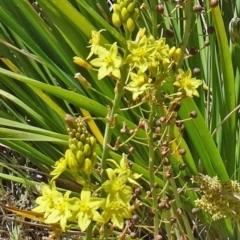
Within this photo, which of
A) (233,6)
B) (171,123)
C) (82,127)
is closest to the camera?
(82,127)

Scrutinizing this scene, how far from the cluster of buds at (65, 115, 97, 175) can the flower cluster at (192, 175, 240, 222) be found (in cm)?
39

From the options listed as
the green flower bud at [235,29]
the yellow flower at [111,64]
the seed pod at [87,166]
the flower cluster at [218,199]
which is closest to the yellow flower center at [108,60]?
the yellow flower at [111,64]

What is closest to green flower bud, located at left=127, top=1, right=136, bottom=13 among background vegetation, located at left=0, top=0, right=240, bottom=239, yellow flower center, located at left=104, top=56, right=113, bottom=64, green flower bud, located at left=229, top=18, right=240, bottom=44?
yellow flower center, located at left=104, top=56, right=113, bottom=64

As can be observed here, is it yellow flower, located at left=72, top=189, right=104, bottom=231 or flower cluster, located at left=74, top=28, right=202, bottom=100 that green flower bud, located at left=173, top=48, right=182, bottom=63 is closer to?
flower cluster, located at left=74, top=28, right=202, bottom=100

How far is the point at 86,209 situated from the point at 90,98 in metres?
0.83

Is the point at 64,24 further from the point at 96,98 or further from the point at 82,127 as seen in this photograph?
the point at 82,127

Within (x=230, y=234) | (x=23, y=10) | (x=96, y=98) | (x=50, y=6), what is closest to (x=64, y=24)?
(x=50, y=6)

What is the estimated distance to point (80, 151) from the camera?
96 centimetres

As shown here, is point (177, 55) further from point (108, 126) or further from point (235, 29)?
point (235, 29)

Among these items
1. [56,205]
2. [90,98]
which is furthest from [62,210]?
[90,98]

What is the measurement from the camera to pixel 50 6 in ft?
5.00

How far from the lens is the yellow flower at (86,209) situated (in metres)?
0.96

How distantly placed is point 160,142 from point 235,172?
0.46 meters

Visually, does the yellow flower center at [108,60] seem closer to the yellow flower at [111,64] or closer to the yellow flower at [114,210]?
the yellow flower at [111,64]
